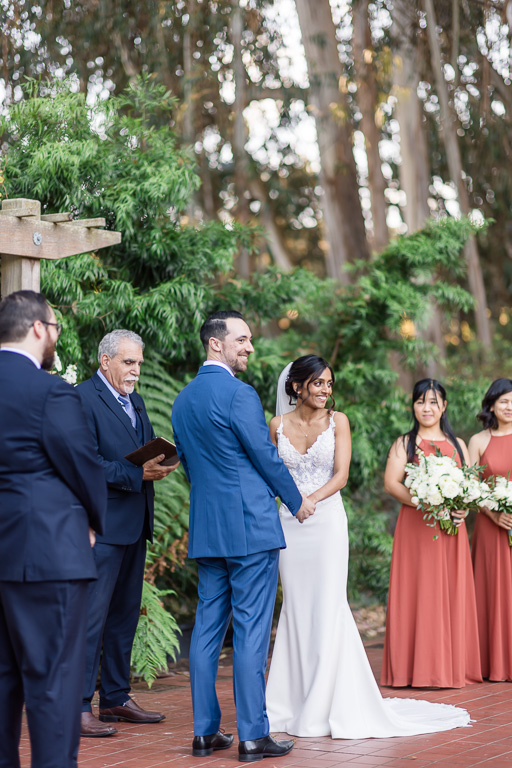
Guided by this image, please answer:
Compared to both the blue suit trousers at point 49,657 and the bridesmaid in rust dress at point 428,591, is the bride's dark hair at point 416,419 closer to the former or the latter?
the bridesmaid in rust dress at point 428,591

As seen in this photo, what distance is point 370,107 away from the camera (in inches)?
605

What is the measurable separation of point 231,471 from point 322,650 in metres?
1.32

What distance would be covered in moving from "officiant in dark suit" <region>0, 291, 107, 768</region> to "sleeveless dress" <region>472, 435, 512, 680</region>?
3982mm

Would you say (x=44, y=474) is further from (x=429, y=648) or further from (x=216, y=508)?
(x=429, y=648)

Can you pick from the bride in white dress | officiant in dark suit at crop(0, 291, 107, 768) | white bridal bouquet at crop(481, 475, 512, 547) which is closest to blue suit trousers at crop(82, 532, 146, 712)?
the bride in white dress

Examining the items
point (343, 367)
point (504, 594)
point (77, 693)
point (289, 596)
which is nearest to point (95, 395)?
point (289, 596)

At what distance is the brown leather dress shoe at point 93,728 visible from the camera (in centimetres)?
530

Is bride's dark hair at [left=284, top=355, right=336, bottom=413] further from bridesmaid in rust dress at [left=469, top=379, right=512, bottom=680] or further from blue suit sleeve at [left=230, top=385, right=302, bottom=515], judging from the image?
bridesmaid in rust dress at [left=469, top=379, right=512, bottom=680]

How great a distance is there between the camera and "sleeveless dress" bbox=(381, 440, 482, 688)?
21.6 ft

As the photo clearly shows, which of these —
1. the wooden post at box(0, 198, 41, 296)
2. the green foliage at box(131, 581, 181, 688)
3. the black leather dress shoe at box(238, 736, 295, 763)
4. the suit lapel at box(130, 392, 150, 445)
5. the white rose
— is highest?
the wooden post at box(0, 198, 41, 296)

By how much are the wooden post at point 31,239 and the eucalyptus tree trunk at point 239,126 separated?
7270 mm

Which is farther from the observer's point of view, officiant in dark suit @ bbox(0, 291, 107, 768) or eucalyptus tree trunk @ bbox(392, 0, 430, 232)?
eucalyptus tree trunk @ bbox(392, 0, 430, 232)

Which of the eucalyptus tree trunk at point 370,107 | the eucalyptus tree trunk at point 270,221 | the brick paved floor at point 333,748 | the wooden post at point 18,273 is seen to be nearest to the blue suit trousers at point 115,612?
the brick paved floor at point 333,748

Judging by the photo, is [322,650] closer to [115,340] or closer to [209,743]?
[209,743]
